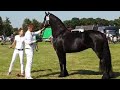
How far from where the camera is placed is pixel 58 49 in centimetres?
1047

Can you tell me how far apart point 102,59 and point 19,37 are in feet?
10.9

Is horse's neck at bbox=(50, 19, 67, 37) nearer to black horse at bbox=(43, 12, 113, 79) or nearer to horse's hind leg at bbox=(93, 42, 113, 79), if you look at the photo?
black horse at bbox=(43, 12, 113, 79)

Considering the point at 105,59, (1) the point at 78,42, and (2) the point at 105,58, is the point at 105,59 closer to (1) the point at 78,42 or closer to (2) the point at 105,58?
(2) the point at 105,58

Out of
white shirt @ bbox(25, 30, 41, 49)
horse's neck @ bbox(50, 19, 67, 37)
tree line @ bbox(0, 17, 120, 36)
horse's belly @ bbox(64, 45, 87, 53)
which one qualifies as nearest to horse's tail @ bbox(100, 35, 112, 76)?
horse's belly @ bbox(64, 45, 87, 53)

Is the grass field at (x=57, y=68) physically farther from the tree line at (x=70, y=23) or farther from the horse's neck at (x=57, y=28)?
the tree line at (x=70, y=23)

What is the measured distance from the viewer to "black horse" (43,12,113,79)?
31.9 ft

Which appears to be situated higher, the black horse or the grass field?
the black horse

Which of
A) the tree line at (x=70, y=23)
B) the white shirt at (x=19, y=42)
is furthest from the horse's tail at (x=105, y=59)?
the tree line at (x=70, y=23)

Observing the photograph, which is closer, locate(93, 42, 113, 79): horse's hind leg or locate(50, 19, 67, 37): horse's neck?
locate(93, 42, 113, 79): horse's hind leg

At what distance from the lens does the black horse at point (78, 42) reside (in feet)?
31.9

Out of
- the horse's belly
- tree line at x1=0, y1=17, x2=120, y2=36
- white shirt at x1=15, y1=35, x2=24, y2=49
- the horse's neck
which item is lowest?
the horse's belly

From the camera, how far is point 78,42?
10.2m
